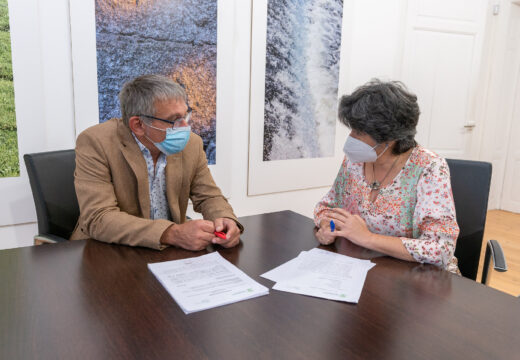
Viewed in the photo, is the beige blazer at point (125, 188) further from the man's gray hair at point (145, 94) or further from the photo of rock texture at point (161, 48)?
the photo of rock texture at point (161, 48)

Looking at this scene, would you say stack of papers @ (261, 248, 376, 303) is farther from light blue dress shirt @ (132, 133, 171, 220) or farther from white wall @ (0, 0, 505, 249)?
white wall @ (0, 0, 505, 249)

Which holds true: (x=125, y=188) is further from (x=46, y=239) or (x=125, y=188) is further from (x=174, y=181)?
(x=46, y=239)

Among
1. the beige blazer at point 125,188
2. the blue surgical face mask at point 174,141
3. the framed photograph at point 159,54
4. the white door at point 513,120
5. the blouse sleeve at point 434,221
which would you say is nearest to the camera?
the blouse sleeve at point 434,221

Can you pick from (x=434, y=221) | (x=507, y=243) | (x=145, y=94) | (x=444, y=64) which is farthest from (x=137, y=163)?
(x=507, y=243)

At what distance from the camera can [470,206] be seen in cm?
184

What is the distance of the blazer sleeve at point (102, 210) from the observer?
4.99ft

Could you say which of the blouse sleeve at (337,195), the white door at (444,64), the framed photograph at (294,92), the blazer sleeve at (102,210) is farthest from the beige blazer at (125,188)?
the white door at (444,64)

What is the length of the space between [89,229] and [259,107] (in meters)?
1.84

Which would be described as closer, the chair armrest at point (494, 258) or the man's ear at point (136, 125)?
the chair armrest at point (494, 258)

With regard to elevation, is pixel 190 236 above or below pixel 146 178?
below

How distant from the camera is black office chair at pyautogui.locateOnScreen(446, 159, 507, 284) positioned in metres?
1.82

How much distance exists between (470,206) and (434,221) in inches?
17.3

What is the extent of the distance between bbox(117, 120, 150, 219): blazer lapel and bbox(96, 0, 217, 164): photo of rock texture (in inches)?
32.3

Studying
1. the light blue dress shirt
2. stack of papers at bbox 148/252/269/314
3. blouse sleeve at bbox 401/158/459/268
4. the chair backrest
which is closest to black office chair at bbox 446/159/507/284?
the chair backrest
